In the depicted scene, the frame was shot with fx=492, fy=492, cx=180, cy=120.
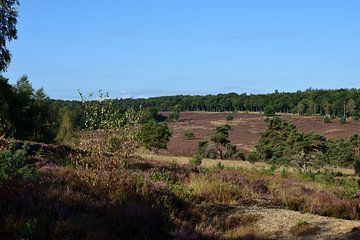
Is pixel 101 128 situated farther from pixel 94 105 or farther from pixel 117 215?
pixel 117 215

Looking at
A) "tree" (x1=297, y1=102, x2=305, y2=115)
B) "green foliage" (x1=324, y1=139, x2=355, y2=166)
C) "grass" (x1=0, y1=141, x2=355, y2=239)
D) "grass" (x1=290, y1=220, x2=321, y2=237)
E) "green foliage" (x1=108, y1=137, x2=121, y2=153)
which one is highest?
"tree" (x1=297, y1=102, x2=305, y2=115)

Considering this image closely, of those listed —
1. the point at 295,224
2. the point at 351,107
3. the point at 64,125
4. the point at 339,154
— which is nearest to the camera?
the point at 295,224

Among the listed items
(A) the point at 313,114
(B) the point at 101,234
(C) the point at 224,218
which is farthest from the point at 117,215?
(A) the point at 313,114

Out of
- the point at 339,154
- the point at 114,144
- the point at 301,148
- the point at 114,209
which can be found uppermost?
the point at 114,144

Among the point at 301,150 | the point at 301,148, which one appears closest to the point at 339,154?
the point at 301,150

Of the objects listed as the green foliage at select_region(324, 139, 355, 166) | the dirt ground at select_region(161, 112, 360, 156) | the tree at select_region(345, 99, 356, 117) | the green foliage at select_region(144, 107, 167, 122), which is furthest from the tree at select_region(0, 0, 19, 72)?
the tree at select_region(345, 99, 356, 117)

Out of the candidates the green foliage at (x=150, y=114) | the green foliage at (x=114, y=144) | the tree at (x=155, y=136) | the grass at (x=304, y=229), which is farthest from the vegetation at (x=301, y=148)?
the green foliage at (x=114, y=144)

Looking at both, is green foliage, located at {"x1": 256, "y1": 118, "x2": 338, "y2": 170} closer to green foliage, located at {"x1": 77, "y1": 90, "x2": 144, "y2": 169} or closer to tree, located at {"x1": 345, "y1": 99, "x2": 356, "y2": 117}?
green foliage, located at {"x1": 77, "y1": 90, "x2": 144, "y2": 169}

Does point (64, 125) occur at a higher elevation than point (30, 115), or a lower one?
lower

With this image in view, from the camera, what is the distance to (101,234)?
612 centimetres

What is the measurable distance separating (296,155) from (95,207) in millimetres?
50787

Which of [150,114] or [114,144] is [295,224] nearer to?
[114,144]

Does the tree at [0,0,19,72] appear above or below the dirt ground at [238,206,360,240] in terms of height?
above

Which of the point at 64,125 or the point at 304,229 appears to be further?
the point at 64,125
